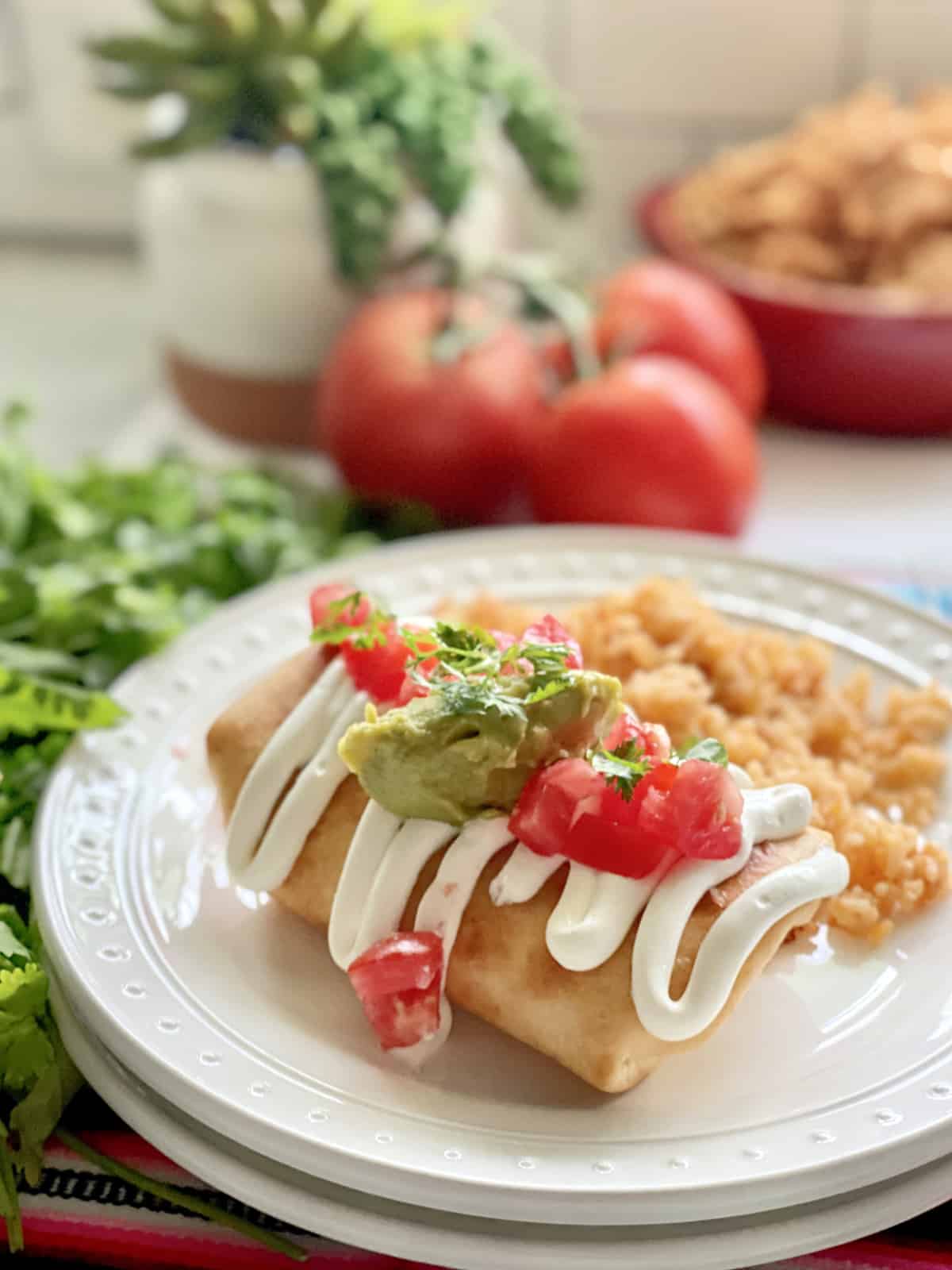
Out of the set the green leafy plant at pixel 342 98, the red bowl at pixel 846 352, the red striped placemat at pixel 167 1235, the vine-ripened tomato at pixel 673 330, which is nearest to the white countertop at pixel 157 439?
the red bowl at pixel 846 352

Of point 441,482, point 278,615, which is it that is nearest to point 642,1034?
point 278,615

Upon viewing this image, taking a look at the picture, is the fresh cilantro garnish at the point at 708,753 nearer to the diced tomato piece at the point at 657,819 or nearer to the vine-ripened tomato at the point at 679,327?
the diced tomato piece at the point at 657,819

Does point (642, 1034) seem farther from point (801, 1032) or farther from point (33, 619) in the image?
point (33, 619)

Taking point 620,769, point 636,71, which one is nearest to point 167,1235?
point 620,769

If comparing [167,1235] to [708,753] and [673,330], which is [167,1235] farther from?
[673,330]

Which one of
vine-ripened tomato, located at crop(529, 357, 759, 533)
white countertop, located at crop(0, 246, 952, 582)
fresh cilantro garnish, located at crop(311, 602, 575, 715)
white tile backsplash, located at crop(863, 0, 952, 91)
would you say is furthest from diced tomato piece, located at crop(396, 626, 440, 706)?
white tile backsplash, located at crop(863, 0, 952, 91)

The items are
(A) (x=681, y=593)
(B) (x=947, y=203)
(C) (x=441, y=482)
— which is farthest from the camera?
(B) (x=947, y=203)

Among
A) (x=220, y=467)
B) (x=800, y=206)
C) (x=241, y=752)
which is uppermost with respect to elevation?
(x=800, y=206)

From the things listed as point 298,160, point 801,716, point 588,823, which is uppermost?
point 298,160
